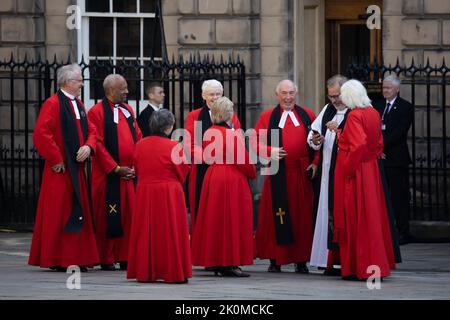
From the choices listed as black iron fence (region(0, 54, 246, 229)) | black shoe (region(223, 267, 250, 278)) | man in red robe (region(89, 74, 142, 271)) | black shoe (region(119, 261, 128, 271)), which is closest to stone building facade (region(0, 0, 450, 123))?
black iron fence (region(0, 54, 246, 229))

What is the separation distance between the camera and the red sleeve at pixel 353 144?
15.2 metres

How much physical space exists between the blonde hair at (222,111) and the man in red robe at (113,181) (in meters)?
1.25

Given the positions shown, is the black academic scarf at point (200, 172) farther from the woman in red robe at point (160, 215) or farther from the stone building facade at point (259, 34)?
the stone building facade at point (259, 34)

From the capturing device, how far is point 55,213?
52.7 ft

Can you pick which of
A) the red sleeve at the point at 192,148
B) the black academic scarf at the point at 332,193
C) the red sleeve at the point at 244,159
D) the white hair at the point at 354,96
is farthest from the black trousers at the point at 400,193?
the white hair at the point at 354,96

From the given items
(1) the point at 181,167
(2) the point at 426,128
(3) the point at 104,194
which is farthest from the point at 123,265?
(2) the point at 426,128

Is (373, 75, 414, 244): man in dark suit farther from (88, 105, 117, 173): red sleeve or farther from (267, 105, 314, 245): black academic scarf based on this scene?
(88, 105, 117, 173): red sleeve

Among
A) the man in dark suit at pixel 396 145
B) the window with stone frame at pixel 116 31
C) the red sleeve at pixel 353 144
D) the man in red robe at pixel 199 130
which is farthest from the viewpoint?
the window with stone frame at pixel 116 31

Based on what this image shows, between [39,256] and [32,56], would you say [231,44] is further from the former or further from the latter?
[39,256]

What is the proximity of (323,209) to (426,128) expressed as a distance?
4.92 meters

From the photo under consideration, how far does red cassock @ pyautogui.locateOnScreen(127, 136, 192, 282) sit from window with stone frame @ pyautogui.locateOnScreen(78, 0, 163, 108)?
307 inches

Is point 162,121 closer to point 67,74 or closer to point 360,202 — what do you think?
point 67,74

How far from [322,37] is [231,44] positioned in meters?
1.59

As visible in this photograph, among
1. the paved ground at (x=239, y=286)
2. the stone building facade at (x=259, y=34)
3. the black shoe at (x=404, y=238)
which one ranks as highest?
the stone building facade at (x=259, y=34)
